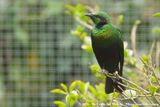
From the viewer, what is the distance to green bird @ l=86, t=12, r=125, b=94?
165cm

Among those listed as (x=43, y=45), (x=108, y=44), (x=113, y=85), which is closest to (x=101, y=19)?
(x=108, y=44)

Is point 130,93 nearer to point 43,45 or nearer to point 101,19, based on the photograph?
point 101,19

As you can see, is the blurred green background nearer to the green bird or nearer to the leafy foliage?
the leafy foliage

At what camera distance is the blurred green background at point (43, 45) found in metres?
3.61

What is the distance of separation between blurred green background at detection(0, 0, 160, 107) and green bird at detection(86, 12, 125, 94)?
1.88 metres

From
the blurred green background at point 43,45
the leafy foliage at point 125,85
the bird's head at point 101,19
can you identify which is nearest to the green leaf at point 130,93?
the leafy foliage at point 125,85

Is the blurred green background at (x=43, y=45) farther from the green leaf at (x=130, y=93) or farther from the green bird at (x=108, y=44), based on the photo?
the green leaf at (x=130, y=93)

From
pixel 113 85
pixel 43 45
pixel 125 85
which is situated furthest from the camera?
pixel 43 45

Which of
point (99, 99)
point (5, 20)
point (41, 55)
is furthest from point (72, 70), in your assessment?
point (99, 99)

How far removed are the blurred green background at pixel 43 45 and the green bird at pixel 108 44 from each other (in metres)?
1.88

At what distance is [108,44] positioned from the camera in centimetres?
166

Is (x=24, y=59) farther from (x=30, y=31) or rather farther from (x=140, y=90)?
(x=140, y=90)

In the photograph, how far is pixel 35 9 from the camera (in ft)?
12.1

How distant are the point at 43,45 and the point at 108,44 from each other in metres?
2.04
